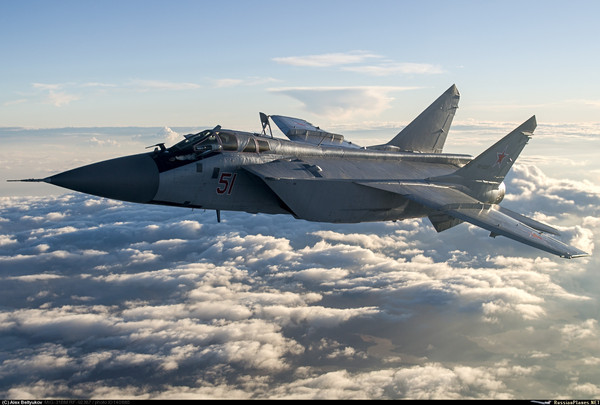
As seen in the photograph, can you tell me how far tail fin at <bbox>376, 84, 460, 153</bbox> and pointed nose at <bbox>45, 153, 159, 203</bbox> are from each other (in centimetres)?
1342

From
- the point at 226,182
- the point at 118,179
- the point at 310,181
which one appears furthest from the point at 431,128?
the point at 118,179

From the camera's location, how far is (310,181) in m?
15.3

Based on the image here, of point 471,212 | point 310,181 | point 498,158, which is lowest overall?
point 471,212

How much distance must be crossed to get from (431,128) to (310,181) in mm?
11854

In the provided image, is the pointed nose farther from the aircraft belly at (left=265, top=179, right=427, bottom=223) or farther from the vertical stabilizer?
the vertical stabilizer

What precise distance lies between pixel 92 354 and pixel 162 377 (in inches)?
1307

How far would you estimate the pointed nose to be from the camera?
42.7 ft

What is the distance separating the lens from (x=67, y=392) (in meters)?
142

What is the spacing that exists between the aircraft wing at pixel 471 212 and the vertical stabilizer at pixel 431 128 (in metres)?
5.99

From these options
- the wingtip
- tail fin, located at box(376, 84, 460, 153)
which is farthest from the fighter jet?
the wingtip

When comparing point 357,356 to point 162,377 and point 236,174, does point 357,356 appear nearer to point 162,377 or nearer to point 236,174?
point 162,377

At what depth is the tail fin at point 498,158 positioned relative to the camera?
19.3 metres

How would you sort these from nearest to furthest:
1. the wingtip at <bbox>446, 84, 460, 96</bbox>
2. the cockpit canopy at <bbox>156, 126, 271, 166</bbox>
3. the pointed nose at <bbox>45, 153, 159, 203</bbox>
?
the pointed nose at <bbox>45, 153, 159, 203</bbox>, the cockpit canopy at <bbox>156, 126, 271, 166</bbox>, the wingtip at <bbox>446, 84, 460, 96</bbox>

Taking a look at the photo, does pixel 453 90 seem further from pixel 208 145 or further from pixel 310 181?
pixel 208 145
